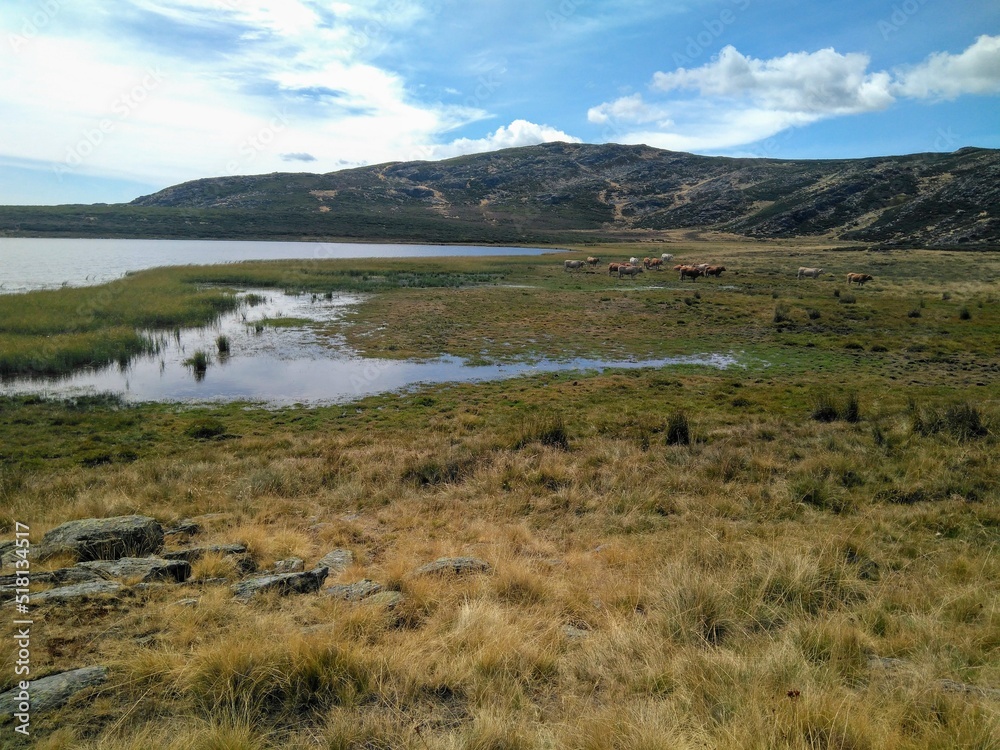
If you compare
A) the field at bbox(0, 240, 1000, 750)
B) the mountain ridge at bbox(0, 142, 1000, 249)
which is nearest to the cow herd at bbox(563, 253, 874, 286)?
the field at bbox(0, 240, 1000, 750)

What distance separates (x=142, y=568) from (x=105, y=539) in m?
1.27

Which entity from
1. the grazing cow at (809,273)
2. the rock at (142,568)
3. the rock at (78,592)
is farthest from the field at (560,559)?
the grazing cow at (809,273)

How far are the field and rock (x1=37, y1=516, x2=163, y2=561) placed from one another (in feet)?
2.24

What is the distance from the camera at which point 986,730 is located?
2.79m

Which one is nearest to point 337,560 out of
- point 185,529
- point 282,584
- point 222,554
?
point 282,584

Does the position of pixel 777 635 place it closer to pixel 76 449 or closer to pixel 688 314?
pixel 76 449

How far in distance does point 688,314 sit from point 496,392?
1795 centimetres

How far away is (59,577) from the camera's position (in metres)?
5.28

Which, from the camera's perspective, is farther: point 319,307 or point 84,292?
point 319,307

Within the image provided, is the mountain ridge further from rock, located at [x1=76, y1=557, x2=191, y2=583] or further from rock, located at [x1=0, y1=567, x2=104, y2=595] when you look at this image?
rock, located at [x1=0, y1=567, x2=104, y2=595]

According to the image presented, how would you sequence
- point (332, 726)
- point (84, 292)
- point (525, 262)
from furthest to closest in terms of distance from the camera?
point (525, 262) < point (84, 292) < point (332, 726)

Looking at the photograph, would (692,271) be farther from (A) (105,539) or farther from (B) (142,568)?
(B) (142,568)

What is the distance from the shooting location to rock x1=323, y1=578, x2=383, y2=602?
16.6 ft

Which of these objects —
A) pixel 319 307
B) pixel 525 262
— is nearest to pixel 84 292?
pixel 319 307
